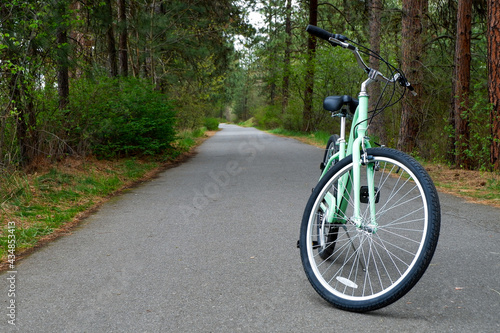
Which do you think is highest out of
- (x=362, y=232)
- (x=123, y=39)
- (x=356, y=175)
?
(x=123, y=39)

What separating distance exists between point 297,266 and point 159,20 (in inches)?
520

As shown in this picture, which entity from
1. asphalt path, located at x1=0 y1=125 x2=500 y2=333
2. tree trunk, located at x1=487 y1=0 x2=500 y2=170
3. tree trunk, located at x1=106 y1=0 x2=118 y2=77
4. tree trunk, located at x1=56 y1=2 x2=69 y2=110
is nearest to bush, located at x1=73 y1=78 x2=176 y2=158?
tree trunk, located at x1=56 y1=2 x2=69 y2=110

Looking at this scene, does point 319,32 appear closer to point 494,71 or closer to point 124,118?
point 494,71

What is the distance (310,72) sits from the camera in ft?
68.1

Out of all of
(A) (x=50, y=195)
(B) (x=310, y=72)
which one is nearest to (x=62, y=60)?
(A) (x=50, y=195)

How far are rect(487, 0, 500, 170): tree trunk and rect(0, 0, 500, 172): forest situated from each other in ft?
0.06

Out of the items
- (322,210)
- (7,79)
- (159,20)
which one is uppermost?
(159,20)

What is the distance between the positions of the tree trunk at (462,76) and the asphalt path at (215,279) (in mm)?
3830

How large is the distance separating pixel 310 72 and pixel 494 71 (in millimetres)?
13701

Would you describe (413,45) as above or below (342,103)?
above

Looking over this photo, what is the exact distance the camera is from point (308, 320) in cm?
241

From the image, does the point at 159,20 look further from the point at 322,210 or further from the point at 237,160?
the point at 322,210

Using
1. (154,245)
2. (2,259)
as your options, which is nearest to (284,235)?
(154,245)

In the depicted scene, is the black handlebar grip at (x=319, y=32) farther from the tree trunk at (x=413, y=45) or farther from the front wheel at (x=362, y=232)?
the tree trunk at (x=413, y=45)
